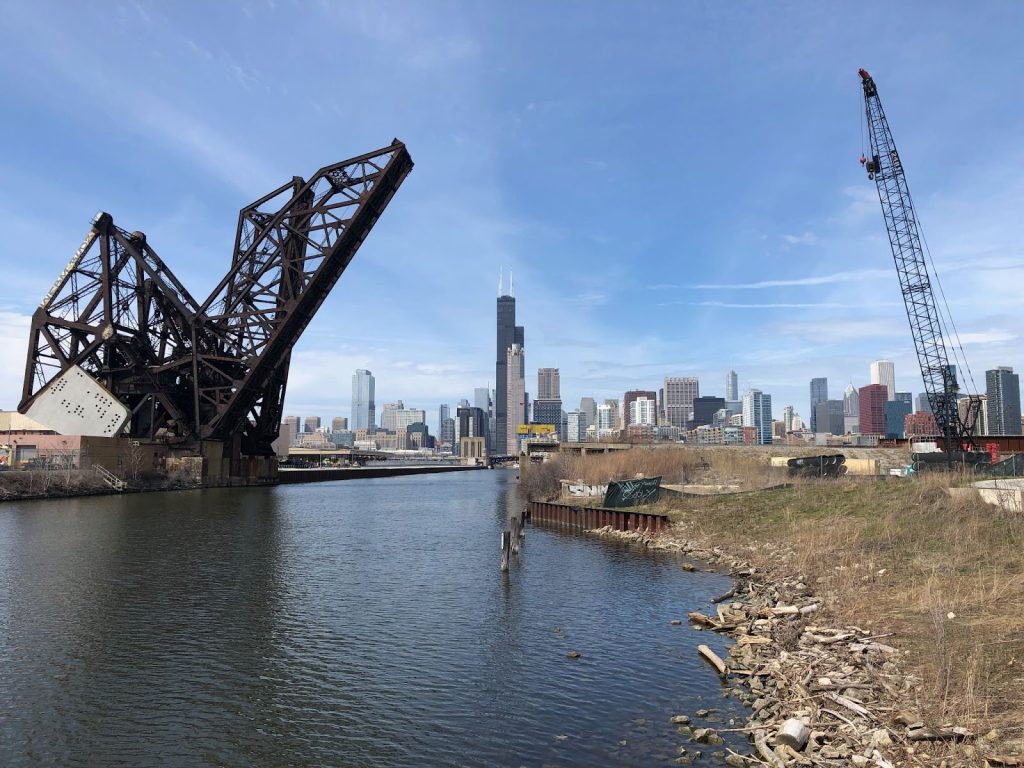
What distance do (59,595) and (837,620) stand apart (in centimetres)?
2218

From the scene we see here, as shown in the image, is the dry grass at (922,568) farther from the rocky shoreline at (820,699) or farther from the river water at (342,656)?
the river water at (342,656)

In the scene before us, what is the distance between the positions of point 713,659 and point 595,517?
27.3 meters

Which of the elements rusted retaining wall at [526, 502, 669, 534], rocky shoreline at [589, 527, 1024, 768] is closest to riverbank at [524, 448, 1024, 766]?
rocky shoreline at [589, 527, 1024, 768]

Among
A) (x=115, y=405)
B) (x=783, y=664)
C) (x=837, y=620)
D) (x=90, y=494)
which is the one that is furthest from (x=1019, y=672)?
(x=115, y=405)

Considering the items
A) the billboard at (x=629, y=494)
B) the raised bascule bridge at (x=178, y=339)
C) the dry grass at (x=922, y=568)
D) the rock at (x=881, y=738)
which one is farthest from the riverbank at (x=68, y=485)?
the rock at (x=881, y=738)

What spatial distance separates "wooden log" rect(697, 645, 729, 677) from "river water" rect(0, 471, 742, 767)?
0.99 feet

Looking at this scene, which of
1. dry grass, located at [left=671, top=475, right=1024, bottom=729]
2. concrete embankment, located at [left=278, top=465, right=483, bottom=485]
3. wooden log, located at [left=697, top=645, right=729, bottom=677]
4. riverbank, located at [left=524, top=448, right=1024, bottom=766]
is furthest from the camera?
concrete embankment, located at [left=278, top=465, right=483, bottom=485]

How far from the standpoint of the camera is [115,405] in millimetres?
67188

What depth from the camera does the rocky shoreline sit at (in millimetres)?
9047

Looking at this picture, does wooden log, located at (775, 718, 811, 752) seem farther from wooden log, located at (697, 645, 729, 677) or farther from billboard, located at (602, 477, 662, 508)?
billboard, located at (602, 477, 662, 508)

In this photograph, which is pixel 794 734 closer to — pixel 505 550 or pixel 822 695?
pixel 822 695

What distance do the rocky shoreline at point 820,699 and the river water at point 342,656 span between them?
0.65 meters

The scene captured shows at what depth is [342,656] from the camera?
1586cm

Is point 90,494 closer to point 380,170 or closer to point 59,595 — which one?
point 380,170
